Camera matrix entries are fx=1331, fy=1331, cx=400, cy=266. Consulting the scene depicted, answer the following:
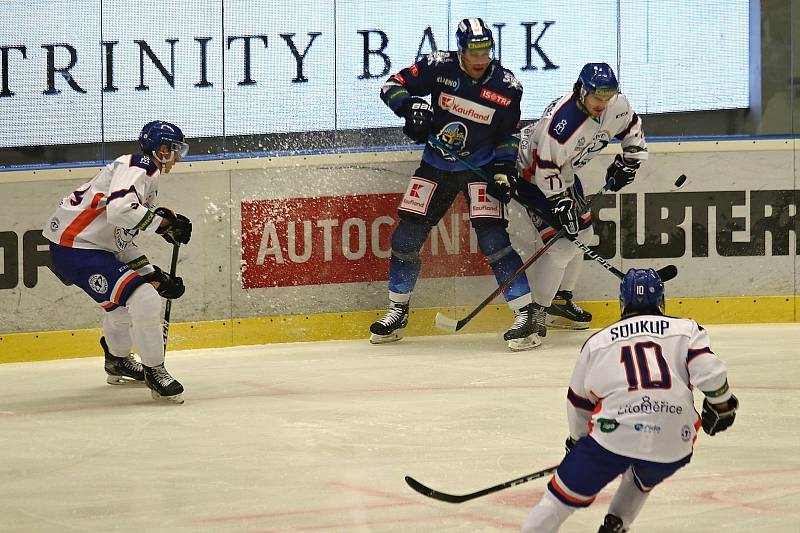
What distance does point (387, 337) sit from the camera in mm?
6066

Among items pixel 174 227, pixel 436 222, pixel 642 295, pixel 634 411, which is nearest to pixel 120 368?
pixel 174 227

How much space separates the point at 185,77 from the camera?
6.13 metres

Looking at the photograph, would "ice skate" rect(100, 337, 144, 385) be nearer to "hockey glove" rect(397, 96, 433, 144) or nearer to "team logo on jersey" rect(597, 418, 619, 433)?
"hockey glove" rect(397, 96, 433, 144)

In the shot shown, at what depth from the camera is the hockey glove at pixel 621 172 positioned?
19.1ft

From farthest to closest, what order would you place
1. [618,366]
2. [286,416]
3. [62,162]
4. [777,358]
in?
[62,162]
[777,358]
[286,416]
[618,366]

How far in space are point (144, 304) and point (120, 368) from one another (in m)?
0.59

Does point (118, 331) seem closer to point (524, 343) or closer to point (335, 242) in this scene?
point (335, 242)

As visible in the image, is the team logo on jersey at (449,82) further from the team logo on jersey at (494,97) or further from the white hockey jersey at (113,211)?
the white hockey jersey at (113,211)

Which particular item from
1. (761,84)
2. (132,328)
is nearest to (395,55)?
(761,84)

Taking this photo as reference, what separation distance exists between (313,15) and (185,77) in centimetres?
68

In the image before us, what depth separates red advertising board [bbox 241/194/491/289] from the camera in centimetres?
608

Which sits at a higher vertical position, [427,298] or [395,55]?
[395,55]

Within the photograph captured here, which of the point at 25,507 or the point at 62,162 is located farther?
the point at 62,162

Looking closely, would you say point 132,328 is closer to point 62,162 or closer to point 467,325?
point 62,162
